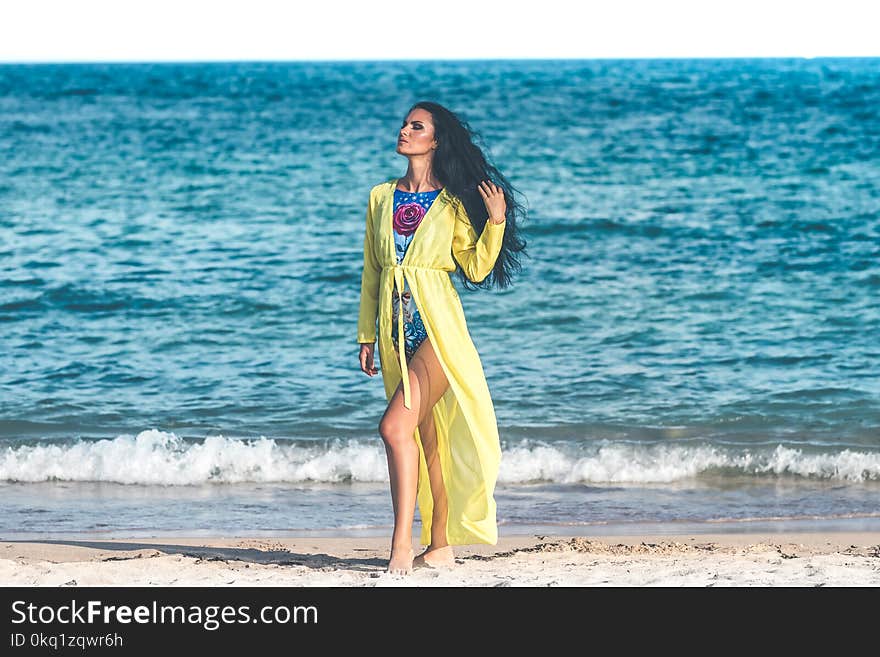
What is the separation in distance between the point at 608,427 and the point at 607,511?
177 centimetres

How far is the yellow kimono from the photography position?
14.9ft

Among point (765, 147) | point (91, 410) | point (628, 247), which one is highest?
point (765, 147)

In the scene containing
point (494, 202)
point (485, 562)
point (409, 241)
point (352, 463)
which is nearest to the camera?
point (494, 202)

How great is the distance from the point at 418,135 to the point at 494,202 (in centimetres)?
41

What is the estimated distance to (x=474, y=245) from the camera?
4.63m

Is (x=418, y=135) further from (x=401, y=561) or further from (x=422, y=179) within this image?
(x=401, y=561)

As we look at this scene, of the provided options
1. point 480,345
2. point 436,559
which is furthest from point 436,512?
point 480,345

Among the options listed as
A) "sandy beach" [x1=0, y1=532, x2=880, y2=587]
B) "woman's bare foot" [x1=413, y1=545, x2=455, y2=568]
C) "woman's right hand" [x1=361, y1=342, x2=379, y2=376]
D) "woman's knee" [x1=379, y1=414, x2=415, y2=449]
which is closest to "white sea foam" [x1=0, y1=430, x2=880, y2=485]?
"sandy beach" [x1=0, y1=532, x2=880, y2=587]

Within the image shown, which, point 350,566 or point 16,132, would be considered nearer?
point 350,566

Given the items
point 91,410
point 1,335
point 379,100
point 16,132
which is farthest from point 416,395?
point 379,100

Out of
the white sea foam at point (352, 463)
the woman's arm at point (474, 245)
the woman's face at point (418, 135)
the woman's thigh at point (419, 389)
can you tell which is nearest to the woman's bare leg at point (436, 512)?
the woman's thigh at point (419, 389)
